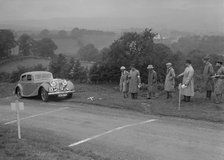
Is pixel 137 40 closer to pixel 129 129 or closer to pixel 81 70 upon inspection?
pixel 81 70

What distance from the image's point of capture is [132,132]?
8945mm

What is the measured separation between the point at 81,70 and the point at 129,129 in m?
24.5

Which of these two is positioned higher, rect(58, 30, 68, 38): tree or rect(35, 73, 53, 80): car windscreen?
rect(58, 30, 68, 38): tree

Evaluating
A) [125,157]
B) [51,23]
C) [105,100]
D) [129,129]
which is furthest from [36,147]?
[51,23]

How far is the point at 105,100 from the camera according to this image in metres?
14.7

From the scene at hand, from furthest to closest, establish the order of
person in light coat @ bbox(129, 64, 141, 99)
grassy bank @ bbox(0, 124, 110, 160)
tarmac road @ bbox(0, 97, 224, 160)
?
person in light coat @ bbox(129, 64, 141, 99) < tarmac road @ bbox(0, 97, 224, 160) < grassy bank @ bbox(0, 124, 110, 160)

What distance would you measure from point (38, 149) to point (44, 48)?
59.5 meters

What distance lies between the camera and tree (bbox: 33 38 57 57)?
210 ft

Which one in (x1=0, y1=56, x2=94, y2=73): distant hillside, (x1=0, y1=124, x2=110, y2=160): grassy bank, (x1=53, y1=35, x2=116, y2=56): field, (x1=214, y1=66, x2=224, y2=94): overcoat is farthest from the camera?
(x1=53, y1=35, x2=116, y2=56): field

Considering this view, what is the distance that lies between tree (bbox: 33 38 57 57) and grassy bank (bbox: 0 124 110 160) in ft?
184

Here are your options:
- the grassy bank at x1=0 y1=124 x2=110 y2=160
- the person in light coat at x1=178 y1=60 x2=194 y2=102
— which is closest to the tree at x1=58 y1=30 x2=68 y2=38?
the person in light coat at x1=178 y1=60 x2=194 y2=102

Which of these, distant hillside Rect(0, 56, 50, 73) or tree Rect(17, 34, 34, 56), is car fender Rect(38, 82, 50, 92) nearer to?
distant hillside Rect(0, 56, 50, 73)

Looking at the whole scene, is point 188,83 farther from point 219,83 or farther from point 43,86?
point 43,86

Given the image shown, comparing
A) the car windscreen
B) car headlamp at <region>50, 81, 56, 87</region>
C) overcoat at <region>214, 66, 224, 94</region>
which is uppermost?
overcoat at <region>214, 66, 224, 94</region>
